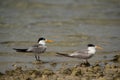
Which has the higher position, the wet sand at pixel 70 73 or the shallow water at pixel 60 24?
the shallow water at pixel 60 24

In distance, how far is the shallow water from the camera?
560 inches

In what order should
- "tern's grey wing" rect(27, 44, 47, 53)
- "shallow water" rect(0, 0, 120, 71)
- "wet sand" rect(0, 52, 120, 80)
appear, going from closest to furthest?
"wet sand" rect(0, 52, 120, 80), "tern's grey wing" rect(27, 44, 47, 53), "shallow water" rect(0, 0, 120, 71)

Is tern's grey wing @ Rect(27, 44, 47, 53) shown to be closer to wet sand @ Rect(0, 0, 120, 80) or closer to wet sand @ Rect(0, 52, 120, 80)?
wet sand @ Rect(0, 0, 120, 80)

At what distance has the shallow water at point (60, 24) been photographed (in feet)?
46.7

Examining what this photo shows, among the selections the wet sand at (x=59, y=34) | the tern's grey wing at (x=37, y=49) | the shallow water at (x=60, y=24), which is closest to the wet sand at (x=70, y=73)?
the wet sand at (x=59, y=34)

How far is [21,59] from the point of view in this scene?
39.6 ft

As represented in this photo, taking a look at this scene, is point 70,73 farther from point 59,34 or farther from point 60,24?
point 60,24

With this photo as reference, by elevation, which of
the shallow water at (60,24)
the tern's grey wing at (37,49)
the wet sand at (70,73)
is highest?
the shallow water at (60,24)

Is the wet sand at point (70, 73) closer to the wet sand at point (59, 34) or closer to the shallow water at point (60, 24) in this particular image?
the wet sand at point (59, 34)

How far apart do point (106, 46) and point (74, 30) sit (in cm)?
323

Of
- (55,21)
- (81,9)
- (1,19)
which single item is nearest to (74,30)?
(55,21)

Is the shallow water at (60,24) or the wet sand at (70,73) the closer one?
the wet sand at (70,73)

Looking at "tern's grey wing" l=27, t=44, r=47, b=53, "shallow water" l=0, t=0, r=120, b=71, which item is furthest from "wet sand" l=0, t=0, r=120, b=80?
"tern's grey wing" l=27, t=44, r=47, b=53

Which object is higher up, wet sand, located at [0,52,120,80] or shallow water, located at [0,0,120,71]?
shallow water, located at [0,0,120,71]
